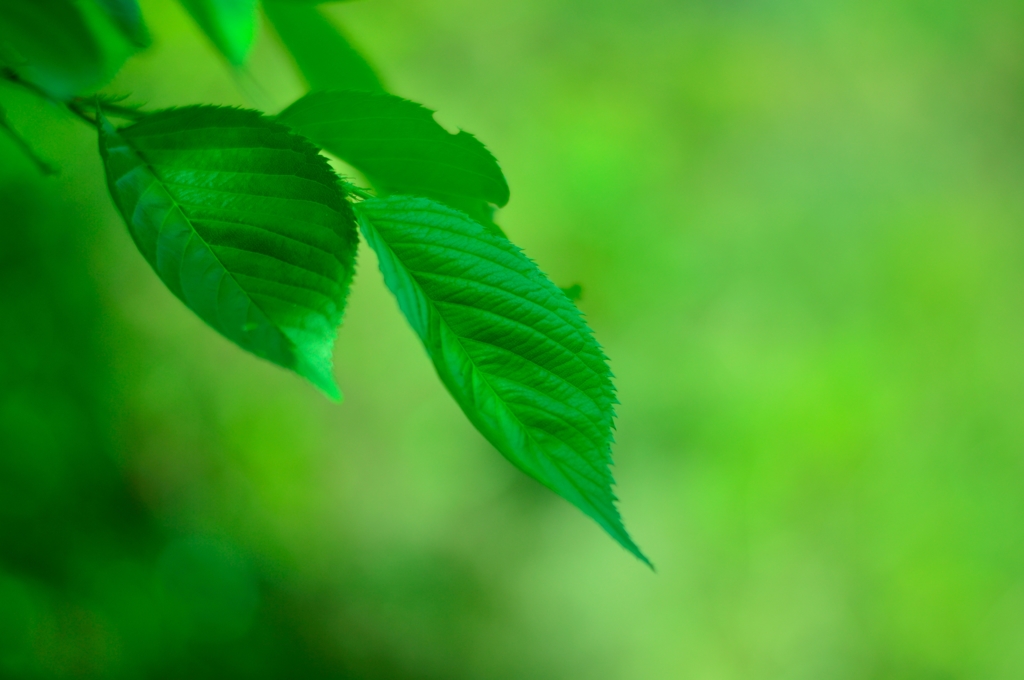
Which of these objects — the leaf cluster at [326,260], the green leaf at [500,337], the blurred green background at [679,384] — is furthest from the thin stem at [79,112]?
the blurred green background at [679,384]

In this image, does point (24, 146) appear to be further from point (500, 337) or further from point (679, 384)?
point (679, 384)

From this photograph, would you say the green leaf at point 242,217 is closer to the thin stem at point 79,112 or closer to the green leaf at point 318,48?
the thin stem at point 79,112

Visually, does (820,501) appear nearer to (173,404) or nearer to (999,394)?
(999,394)

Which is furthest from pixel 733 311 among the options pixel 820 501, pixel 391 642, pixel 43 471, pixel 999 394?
pixel 43 471

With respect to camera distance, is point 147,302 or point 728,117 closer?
point 147,302

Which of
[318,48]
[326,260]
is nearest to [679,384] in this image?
[318,48]
